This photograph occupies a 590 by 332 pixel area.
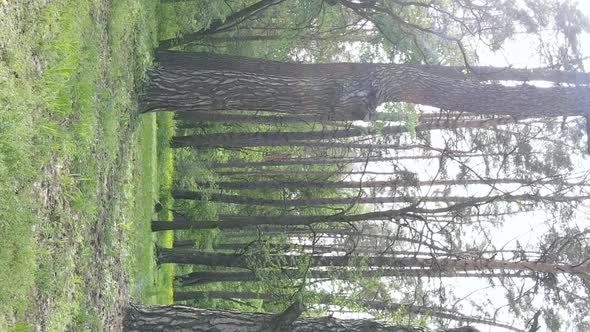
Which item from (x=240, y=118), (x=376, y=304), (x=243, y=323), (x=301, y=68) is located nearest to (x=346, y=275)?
(x=376, y=304)

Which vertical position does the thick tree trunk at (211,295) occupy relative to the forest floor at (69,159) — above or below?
below

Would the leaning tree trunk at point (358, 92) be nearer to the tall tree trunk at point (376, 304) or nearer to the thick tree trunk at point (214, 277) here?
the tall tree trunk at point (376, 304)

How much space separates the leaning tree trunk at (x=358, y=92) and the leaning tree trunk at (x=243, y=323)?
9.47 ft

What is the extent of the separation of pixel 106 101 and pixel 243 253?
486 centimetres

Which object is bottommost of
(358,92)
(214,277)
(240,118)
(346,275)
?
(214,277)

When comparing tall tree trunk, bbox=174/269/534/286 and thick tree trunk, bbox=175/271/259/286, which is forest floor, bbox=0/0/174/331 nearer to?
tall tree trunk, bbox=174/269/534/286

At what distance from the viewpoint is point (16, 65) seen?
453cm

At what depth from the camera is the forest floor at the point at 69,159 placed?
14.5 feet

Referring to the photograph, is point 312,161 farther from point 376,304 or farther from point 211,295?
point 376,304

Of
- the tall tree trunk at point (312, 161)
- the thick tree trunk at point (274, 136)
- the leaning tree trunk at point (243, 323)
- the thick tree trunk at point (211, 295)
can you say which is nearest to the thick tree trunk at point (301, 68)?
the leaning tree trunk at point (243, 323)

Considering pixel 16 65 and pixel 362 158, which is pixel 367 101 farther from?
pixel 362 158

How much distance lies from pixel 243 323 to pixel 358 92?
3.50m

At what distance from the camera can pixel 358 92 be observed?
321 inches

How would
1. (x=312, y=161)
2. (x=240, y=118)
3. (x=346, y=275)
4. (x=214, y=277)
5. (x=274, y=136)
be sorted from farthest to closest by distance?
(x=312, y=161) < (x=240, y=118) < (x=274, y=136) < (x=214, y=277) < (x=346, y=275)
